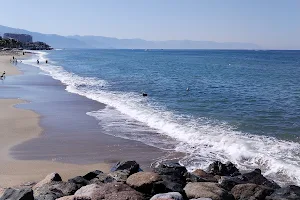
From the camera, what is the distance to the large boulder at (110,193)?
7.53 m

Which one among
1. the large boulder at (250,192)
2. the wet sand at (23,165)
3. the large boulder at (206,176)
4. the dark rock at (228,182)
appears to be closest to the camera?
the large boulder at (250,192)

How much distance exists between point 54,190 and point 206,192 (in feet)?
11.5

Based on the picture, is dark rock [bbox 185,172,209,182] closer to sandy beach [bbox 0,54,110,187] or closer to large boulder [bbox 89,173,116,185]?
large boulder [bbox 89,173,116,185]

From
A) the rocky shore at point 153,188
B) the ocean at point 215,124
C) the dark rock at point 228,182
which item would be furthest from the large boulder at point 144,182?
the ocean at point 215,124

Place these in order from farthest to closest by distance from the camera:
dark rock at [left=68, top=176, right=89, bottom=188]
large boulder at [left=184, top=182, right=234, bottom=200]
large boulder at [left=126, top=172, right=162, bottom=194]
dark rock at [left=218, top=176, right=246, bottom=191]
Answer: dark rock at [left=218, top=176, right=246, bottom=191]
dark rock at [left=68, top=176, right=89, bottom=188]
large boulder at [left=126, top=172, right=162, bottom=194]
large boulder at [left=184, top=182, right=234, bottom=200]

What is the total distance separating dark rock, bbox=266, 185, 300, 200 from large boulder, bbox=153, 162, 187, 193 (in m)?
2.14

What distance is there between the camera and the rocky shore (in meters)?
7.67

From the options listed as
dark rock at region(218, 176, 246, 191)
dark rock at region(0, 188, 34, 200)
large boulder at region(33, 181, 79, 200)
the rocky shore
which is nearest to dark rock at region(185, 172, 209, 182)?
the rocky shore

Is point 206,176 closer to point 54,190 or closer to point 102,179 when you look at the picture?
point 102,179

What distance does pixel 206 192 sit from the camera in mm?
8148

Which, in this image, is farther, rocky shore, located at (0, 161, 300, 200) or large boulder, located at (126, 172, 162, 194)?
large boulder, located at (126, 172, 162, 194)

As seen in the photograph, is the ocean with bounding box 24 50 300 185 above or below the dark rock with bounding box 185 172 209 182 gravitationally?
below

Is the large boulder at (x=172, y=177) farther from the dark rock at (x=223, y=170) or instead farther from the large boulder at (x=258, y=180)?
the large boulder at (x=258, y=180)

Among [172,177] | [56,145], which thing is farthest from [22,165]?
[172,177]
